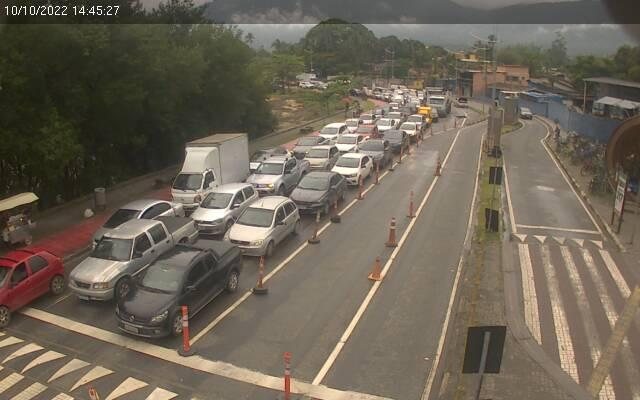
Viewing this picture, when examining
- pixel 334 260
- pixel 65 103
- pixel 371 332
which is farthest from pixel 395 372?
pixel 65 103

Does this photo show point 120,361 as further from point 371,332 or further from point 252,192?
point 252,192

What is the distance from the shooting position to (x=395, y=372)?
9562 mm

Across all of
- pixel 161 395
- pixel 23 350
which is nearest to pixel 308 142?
pixel 23 350

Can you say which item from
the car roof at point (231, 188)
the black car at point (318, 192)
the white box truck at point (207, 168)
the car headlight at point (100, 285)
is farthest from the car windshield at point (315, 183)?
the car headlight at point (100, 285)

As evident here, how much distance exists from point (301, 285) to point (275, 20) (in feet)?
35.9

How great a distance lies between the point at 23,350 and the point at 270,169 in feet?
44.3

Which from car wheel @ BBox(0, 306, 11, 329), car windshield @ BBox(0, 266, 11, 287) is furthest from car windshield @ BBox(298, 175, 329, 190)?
car wheel @ BBox(0, 306, 11, 329)

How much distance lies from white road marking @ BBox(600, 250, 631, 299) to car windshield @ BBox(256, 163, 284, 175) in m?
12.6

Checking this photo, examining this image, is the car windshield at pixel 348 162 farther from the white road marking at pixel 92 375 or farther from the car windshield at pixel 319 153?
the white road marking at pixel 92 375

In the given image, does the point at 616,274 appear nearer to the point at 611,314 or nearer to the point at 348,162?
the point at 611,314

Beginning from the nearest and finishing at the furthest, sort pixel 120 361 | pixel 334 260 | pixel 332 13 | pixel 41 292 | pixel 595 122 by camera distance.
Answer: pixel 332 13 → pixel 120 361 → pixel 41 292 → pixel 334 260 → pixel 595 122

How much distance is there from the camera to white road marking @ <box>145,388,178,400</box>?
891cm

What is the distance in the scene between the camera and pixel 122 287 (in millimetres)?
12742

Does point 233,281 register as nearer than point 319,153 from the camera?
Yes
